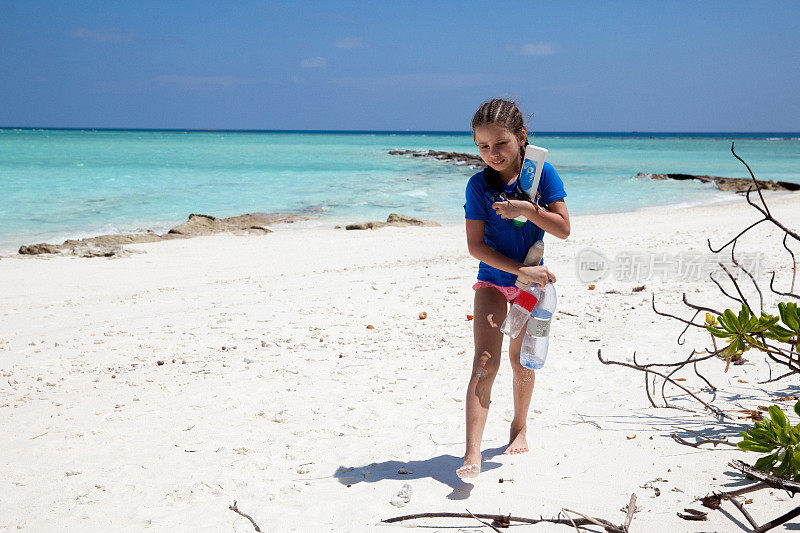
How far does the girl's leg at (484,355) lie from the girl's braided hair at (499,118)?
49 cm

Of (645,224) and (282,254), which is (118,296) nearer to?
(282,254)

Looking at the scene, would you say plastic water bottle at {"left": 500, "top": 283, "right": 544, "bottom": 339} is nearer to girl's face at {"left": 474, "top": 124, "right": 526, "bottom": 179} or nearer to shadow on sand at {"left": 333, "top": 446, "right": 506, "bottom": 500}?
girl's face at {"left": 474, "top": 124, "right": 526, "bottom": 179}

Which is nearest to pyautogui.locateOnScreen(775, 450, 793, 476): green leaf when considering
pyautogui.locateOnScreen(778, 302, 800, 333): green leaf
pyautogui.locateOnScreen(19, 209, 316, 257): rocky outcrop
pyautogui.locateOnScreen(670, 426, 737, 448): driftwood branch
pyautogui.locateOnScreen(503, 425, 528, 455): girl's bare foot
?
pyautogui.locateOnScreen(778, 302, 800, 333): green leaf

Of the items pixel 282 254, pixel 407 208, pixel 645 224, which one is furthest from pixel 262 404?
pixel 407 208

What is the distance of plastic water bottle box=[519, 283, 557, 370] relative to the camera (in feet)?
9.21

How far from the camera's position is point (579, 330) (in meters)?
5.05

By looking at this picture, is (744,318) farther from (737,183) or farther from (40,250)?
(737,183)

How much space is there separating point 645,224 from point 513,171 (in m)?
11.3

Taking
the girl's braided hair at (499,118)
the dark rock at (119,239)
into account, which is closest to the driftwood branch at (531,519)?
the girl's braided hair at (499,118)

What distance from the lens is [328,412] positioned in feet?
11.9

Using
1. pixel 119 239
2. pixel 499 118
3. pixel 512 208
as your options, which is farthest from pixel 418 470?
pixel 119 239

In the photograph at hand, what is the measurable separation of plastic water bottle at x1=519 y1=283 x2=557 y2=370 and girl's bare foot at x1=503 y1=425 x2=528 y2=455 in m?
0.40

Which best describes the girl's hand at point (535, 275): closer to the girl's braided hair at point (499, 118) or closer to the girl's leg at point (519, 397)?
the girl's braided hair at point (499, 118)

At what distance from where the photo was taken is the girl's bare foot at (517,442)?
120 inches
